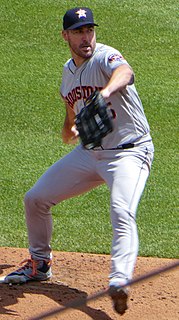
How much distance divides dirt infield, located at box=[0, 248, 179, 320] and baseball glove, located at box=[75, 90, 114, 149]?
1066 mm

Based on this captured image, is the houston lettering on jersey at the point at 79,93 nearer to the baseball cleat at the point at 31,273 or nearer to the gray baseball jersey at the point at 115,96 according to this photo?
the gray baseball jersey at the point at 115,96

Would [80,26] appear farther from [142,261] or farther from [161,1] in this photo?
[161,1]

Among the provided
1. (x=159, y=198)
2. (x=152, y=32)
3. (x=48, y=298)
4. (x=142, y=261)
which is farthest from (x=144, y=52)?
(x=48, y=298)

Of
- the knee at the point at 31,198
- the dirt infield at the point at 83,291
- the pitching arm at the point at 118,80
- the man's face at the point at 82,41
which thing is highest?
the man's face at the point at 82,41

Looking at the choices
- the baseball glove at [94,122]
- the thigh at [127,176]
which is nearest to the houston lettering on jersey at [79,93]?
the baseball glove at [94,122]

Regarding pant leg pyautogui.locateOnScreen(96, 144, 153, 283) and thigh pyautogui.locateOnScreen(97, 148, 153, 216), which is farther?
thigh pyautogui.locateOnScreen(97, 148, 153, 216)

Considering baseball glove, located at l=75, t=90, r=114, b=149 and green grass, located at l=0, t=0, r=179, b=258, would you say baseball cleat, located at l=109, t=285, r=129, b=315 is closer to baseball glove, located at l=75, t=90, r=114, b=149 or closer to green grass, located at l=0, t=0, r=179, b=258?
baseball glove, located at l=75, t=90, r=114, b=149

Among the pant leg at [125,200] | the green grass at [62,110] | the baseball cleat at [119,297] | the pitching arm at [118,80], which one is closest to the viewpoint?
the baseball cleat at [119,297]

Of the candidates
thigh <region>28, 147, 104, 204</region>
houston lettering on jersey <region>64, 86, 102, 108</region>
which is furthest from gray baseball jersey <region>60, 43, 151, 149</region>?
thigh <region>28, 147, 104, 204</region>

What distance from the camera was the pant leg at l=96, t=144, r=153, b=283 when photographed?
4629mm

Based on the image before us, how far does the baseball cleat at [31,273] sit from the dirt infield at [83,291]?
0.05 meters

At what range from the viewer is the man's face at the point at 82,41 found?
5.19 meters

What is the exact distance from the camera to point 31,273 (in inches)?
222

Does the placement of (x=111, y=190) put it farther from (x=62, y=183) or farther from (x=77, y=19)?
(x=77, y=19)
